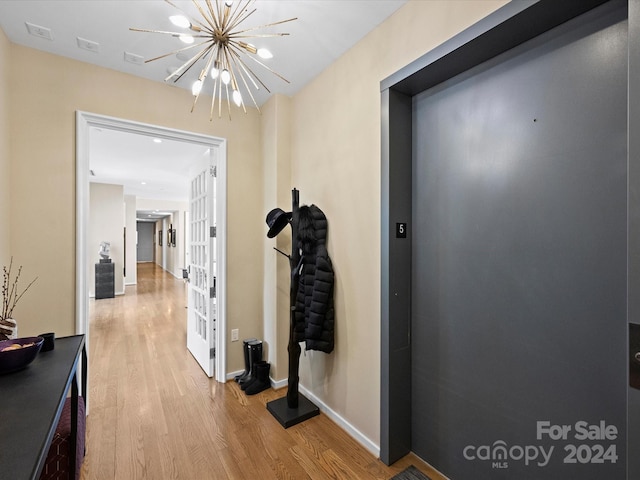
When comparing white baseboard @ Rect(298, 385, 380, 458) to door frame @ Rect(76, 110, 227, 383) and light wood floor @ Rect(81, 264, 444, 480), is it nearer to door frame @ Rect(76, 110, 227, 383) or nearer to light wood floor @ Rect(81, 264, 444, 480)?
light wood floor @ Rect(81, 264, 444, 480)

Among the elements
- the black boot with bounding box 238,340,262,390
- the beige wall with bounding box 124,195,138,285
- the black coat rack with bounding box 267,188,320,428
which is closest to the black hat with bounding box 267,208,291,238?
the black coat rack with bounding box 267,188,320,428

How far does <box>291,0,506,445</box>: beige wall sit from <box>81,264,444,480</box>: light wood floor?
10.4 inches

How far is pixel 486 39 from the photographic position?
1324mm

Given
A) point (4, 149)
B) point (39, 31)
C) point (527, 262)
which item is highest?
point (39, 31)

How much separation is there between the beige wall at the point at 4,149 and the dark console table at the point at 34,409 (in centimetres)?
95

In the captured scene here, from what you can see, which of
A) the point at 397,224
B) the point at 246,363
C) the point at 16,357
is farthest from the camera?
the point at 246,363

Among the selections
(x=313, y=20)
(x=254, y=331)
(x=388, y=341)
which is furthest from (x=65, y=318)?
(x=313, y=20)

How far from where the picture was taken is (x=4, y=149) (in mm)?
1810

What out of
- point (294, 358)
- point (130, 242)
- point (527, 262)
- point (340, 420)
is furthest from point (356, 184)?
point (130, 242)

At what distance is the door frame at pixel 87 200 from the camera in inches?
82.4

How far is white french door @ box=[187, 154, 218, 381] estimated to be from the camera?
2.81 m

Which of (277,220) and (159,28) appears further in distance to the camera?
(277,220)

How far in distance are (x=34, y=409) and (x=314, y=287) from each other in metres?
1.49

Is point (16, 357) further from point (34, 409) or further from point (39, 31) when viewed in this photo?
point (39, 31)
